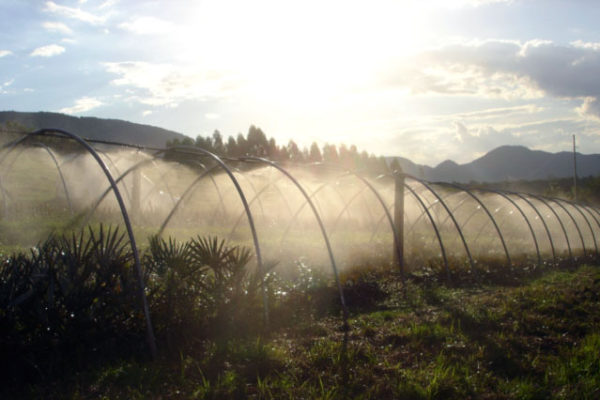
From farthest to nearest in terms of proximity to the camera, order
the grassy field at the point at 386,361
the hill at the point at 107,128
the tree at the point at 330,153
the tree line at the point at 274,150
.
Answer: the hill at the point at 107,128, the tree at the point at 330,153, the tree line at the point at 274,150, the grassy field at the point at 386,361

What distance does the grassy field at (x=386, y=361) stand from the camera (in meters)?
4.96

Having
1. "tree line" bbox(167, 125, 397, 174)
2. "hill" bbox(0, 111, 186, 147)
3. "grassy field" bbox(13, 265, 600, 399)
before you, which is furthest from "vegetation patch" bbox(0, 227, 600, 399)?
"hill" bbox(0, 111, 186, 147)

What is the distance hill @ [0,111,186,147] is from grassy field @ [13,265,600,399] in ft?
490

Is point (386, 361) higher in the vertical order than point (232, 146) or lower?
lower

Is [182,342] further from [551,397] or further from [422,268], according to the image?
[422,268]

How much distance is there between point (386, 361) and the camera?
583 centimetres

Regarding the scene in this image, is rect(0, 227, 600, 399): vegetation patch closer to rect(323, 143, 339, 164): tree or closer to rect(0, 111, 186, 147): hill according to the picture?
rect(323, 143, 339, 164): tree

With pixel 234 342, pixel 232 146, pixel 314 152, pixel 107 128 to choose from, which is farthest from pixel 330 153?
pixel 107 128

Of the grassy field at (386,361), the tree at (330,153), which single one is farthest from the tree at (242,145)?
the grassy field at (386,361)

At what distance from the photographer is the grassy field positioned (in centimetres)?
496

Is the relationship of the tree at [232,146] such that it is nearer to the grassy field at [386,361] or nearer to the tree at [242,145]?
the tree at [242,145]

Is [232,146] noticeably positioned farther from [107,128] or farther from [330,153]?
[107,128]

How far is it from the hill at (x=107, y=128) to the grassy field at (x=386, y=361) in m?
149

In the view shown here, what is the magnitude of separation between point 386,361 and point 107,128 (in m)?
173
